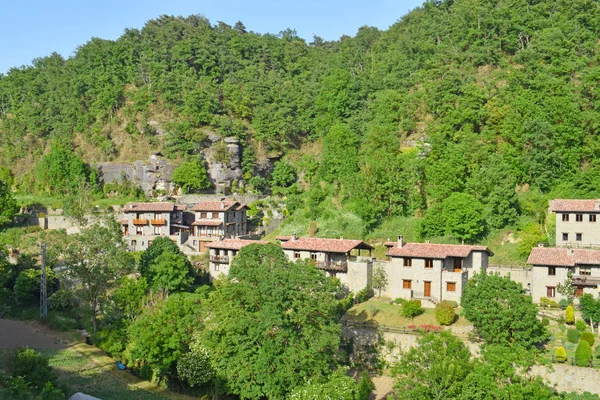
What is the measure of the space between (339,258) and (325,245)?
1598 millimetres

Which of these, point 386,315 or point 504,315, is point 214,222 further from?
point 504,315

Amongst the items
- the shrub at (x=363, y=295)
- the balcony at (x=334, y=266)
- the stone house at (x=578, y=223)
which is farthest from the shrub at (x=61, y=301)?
the stone house at (x=578, y=223)

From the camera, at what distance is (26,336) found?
142 ft

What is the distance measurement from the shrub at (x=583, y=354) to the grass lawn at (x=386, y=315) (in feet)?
23.9

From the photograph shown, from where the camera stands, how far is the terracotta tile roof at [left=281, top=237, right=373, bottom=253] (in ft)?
152

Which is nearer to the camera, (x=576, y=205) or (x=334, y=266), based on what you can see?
(x=576, y=205)

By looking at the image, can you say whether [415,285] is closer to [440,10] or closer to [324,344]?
[324,344]

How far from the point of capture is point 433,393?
88.3 feet

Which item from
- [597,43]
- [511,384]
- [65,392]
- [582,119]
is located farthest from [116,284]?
[597,43]

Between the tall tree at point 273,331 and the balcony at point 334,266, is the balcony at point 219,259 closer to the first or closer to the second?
the balcony at point 334,266

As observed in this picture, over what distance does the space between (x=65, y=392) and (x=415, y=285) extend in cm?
2402

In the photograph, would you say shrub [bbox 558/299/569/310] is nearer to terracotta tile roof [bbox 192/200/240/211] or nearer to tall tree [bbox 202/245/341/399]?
tall tree [bbox 202/245/341/399]

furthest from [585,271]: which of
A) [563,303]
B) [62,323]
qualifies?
[62,323]

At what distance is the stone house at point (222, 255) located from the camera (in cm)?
5212
